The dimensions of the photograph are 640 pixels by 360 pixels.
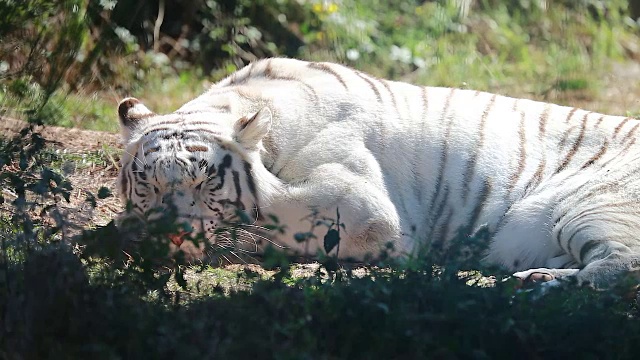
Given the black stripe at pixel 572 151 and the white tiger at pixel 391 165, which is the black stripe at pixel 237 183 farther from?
the black stripe at pixel 572 151

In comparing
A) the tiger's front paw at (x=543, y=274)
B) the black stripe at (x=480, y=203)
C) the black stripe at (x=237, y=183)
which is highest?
the black stripe at (x=237, y=183)

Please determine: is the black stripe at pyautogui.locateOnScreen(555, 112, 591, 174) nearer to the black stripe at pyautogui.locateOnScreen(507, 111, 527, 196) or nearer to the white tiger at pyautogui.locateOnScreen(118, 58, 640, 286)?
the white tiger at pyautogui.locateOnScreen(118, 58, 640, 286)

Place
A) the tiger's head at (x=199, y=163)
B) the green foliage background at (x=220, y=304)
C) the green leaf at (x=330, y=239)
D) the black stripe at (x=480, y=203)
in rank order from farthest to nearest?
1. the black stripe at (x=480, y=203)
2. the tiger's head at (x=199, y=163)
3. the green leaf at (x=330, y=239)
4. the green foliage background at (x=220, y=304)

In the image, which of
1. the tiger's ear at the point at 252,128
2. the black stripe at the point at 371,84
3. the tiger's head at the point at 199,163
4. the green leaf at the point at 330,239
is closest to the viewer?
the green leaf at the point at 330,239

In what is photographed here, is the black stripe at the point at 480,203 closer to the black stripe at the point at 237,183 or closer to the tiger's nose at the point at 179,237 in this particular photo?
the black stripe at the point at 237,183

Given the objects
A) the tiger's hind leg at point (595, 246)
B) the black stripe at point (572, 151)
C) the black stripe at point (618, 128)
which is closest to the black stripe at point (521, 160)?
the black stripe at point (572, 151)

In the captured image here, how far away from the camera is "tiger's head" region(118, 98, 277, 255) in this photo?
4547 mm

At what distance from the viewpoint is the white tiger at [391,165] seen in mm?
4621

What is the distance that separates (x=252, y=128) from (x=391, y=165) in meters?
0.73

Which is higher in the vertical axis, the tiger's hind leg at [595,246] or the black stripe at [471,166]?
the black stripe at [471,166]

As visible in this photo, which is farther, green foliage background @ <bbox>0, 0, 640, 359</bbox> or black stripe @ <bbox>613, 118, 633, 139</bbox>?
black stripe @ <bbox>613, 118, 633, 139</bbox>

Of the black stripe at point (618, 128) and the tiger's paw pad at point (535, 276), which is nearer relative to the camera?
the tiger's paw pad at point (535, 276)

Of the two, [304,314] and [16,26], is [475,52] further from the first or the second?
[304,314]

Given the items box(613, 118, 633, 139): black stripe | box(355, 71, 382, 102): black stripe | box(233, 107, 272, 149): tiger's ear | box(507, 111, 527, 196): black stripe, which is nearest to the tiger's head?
box(233, 107, 272, 149): tiger's ear
